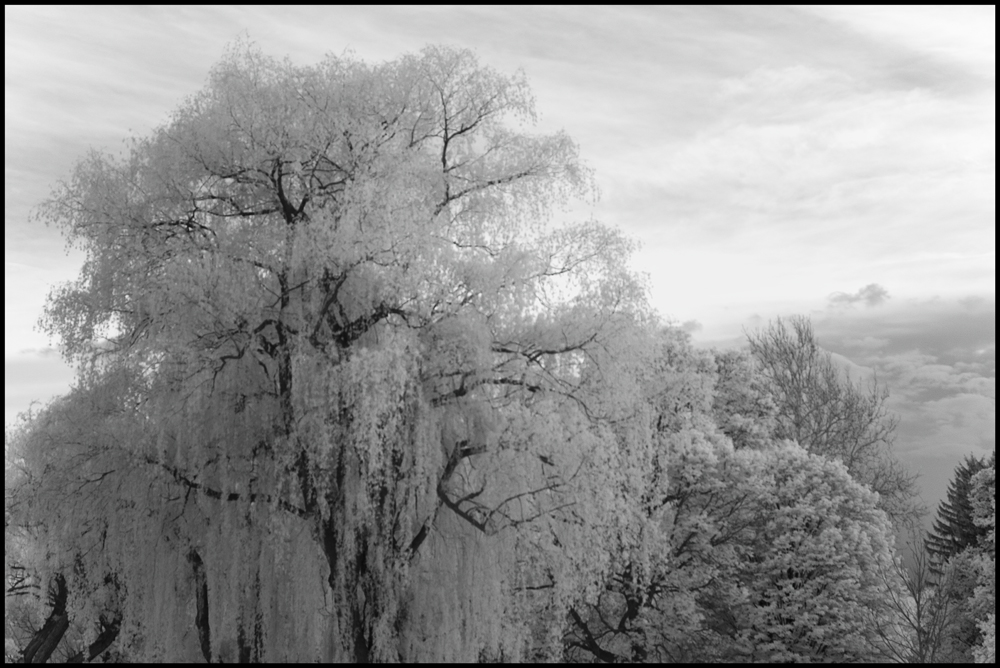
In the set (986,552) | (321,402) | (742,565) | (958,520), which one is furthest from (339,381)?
(958,520)

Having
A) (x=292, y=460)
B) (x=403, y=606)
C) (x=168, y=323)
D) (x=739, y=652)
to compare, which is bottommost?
(x=739, y=652)

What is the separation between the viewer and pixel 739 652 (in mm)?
20422

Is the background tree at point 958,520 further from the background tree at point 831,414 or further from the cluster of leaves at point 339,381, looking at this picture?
the cluster of leaves at point 339,381

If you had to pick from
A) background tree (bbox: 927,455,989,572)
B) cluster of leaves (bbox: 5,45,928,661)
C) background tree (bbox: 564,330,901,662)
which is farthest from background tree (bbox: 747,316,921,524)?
cluster of leaves (bbox: 5,45,928,661)

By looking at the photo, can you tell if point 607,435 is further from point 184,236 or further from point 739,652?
point 739,652

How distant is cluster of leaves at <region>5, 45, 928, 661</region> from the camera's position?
13250 mm

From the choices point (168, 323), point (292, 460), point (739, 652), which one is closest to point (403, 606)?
point (292, 460)

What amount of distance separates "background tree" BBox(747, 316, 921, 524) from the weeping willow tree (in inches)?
705

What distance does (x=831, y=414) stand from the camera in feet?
107

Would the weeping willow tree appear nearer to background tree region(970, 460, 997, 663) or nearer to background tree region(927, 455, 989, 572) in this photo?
background tree region(970, 460, 997, 663)

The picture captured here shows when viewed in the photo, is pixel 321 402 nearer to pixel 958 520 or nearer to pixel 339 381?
pixel 339 381

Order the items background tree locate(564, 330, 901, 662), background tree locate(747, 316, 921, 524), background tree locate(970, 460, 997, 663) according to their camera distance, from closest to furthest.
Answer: background tree locate(564, 330, 901, 662) < background tree locate(970, 460, 997, 663) < background tree locate(747, 316, 921, 524)

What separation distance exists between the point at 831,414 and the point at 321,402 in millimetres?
24258

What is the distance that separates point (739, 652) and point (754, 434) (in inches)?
240
